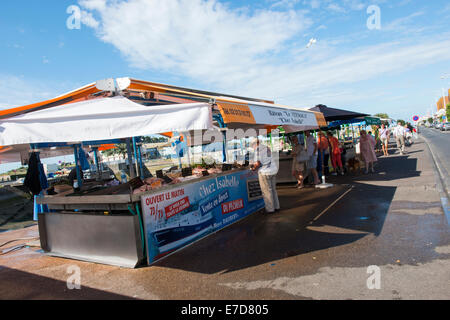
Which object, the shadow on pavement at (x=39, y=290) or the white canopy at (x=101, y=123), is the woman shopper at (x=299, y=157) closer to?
the white canopy at (x=101, y=123)

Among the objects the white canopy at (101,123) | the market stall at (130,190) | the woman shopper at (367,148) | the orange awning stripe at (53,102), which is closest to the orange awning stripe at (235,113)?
the market stall at (130,190)

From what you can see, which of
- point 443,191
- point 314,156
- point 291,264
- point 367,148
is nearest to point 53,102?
point 291,264

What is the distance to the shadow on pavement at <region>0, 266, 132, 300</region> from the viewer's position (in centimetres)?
386

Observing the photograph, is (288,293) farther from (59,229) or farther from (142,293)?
(59,229)

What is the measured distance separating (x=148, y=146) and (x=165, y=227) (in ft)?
47.8

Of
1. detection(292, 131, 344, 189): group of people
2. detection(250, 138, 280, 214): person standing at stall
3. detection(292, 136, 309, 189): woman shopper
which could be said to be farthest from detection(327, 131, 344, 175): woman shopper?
detection(250, 138, 280, 214): person standing at stall

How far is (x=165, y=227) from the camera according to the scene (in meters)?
5.00

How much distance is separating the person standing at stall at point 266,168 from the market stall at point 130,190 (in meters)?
0.84

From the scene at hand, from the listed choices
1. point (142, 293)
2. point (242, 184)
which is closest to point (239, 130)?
point (242, 184)

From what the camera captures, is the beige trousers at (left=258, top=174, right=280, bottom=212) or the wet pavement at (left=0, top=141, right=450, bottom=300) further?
the beige trousers at (left=258, top=174, right=280, bottom=212)

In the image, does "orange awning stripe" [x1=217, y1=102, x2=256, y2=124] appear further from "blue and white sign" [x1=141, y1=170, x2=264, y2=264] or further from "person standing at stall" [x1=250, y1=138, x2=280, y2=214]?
"person standing at stall" [x1=250, y1=138, x2=280, y2=214]

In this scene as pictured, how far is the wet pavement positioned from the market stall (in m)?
0.31

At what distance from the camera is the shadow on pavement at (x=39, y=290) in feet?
12.7

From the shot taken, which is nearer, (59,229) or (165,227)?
(165,227)
